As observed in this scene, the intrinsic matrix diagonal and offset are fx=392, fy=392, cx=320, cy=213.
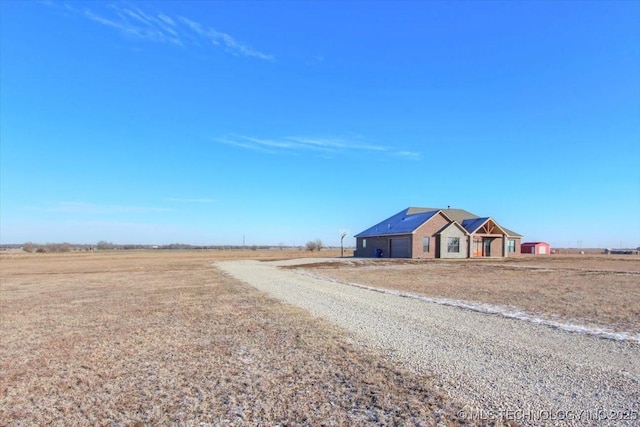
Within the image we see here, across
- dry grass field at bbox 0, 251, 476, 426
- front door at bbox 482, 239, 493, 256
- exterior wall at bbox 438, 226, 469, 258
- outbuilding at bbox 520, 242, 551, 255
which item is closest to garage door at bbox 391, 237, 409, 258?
exterior wall at bbox 438, 226, 469, 258

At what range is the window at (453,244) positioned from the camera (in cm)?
4006

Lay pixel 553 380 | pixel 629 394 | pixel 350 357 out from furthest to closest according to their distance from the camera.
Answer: pixel 350 357, pixel 553 380, pixel 629 394

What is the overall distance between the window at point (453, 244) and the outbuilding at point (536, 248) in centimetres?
3511

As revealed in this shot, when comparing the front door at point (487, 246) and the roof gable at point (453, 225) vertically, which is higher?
the roof gable at point (453, 225)

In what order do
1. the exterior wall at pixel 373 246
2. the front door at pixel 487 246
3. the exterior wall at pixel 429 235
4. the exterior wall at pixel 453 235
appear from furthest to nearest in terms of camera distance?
the exterior wall at pixel 373 246
the front door at pixel 487 246
the exterior wall at pixel 453 235
the exterior wall at pixel 429 235

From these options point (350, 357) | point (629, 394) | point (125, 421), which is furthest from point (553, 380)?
point (125, 421)

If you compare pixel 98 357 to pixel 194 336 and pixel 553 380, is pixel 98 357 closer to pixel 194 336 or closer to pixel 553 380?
pixel 194 336

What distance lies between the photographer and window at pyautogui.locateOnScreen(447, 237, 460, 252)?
40.1 metres

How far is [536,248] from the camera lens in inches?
2662

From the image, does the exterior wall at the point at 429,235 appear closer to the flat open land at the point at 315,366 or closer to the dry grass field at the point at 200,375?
the flat open land at the point at 315,366

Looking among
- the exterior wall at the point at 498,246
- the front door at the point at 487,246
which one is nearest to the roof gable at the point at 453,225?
the front door at the point at 487,246

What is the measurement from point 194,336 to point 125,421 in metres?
3.34

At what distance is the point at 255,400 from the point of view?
13.8 ft

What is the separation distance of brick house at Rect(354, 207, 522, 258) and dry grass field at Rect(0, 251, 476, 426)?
3201 centimetres
